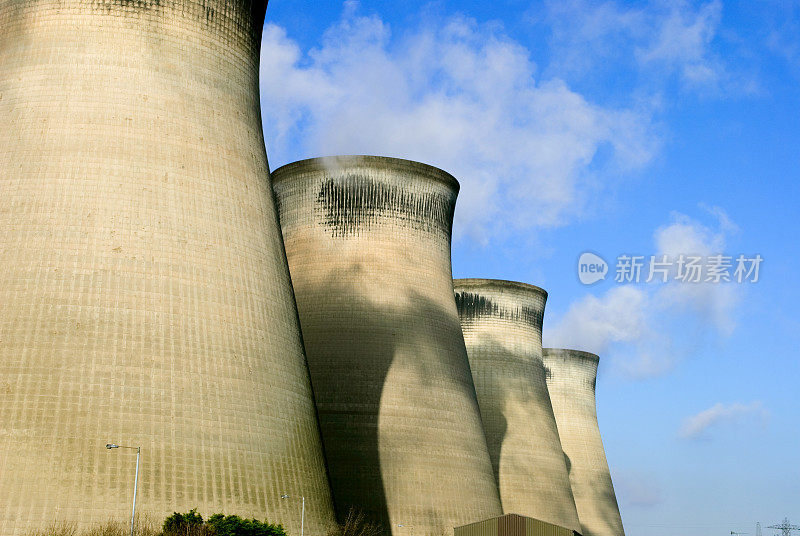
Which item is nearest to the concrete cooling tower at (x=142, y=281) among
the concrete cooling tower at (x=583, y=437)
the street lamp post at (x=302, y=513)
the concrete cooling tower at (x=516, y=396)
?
the street lamp post at (x=302, y=513)

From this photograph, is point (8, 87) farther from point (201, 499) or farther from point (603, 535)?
point (603, 535)

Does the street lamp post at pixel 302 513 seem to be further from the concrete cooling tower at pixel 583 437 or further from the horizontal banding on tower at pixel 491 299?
the concrete cooling tower at pixel 583 437

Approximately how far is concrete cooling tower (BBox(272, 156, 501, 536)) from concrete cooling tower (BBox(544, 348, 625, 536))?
1843cm

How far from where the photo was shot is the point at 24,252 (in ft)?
56.5

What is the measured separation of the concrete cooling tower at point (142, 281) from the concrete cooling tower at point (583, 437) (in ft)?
94.6

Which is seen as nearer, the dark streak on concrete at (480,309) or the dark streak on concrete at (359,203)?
the dark streak on concrete at (359,203)

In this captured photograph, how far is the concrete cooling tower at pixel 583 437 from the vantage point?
46.2 m

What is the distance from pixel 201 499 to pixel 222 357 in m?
2.58

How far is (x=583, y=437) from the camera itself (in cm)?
4875

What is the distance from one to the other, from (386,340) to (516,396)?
1214cm

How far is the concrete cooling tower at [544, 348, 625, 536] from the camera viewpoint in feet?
152

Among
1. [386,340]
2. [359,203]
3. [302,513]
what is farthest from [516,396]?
[302,513]

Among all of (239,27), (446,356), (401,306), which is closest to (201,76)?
(239,27)

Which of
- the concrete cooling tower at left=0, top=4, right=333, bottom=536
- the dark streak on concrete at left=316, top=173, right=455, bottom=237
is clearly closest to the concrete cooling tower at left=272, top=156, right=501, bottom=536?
the dark streak on concrete at left=316, top=173, right=455, bottom=237
